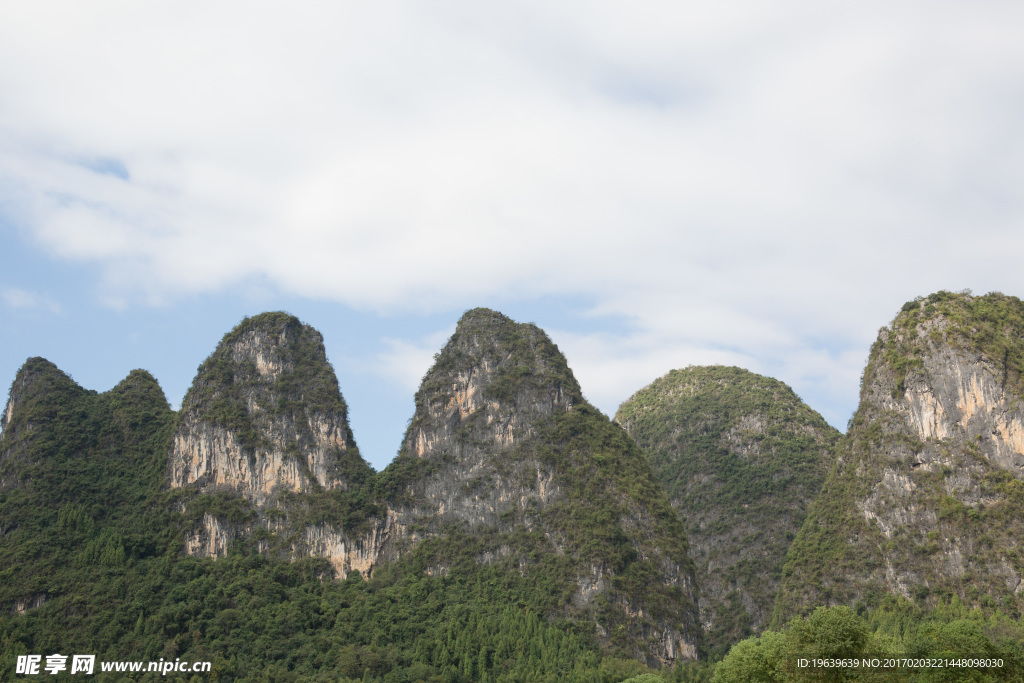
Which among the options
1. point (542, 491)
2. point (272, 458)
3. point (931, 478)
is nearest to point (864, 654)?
point (931, 478)

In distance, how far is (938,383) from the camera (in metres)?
53.4

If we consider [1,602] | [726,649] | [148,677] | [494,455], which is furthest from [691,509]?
[1,602]

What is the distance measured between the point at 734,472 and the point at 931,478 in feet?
79.4

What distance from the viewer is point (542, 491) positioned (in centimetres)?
6028

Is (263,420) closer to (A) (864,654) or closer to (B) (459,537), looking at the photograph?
(B) (459,537)

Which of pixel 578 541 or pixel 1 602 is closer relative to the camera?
pixel 1 602

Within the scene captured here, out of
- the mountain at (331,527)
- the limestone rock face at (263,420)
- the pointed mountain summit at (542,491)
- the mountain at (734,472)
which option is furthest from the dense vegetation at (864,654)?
the limestone rock face at (263,420)

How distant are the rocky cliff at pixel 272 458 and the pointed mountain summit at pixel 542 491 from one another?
134 inches

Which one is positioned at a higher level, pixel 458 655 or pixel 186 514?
pixel 186 514

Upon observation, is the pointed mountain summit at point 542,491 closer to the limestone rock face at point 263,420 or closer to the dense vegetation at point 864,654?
the limestone rock face at point 263,420

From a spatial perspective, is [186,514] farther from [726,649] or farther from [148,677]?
[726,649]

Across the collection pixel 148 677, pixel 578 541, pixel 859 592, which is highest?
pixel 578 541

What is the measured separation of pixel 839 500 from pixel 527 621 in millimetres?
18855

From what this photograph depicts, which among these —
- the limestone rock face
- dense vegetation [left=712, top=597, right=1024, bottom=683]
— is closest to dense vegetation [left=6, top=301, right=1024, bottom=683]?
the limestone rock face
